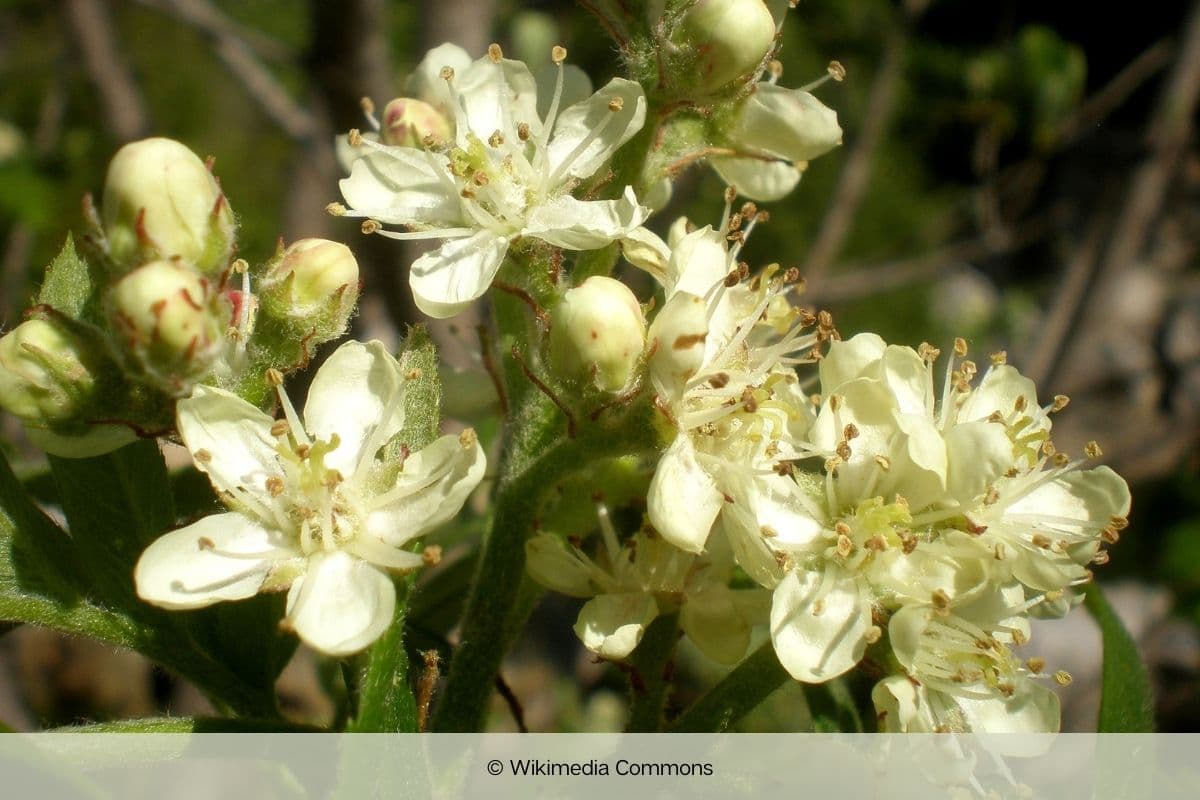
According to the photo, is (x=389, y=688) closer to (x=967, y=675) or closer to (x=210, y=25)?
(x=967, y=675)

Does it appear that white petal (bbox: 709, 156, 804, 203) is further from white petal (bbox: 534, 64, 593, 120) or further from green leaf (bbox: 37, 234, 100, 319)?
green leaf (bbox: 37, 234, 100, 319)

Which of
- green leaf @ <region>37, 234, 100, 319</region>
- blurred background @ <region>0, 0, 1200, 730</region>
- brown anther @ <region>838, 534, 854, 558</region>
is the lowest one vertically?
blurred background @ <region>0, 0, 1200, 730</region>

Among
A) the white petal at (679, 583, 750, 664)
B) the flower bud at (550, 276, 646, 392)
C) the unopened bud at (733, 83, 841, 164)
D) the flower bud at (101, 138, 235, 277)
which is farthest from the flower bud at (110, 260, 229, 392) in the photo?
the unopened bud at (733, 83, 841, 164)

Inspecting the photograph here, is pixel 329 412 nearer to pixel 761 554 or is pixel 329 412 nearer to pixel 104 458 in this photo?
pixel 104 458

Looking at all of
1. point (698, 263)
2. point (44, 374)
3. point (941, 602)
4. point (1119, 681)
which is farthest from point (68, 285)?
point (1119, 681)

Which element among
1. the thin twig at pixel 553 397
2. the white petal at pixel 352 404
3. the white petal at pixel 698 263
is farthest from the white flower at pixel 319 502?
the white petal at pixel 698 263

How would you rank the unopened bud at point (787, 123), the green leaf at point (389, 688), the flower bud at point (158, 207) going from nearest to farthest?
the green leaf at point (389, 688), the flower bud at point (158, 207), the unopened bud at point (787, 123)

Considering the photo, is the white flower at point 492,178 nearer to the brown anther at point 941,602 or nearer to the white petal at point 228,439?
the white petal at point 228,439
